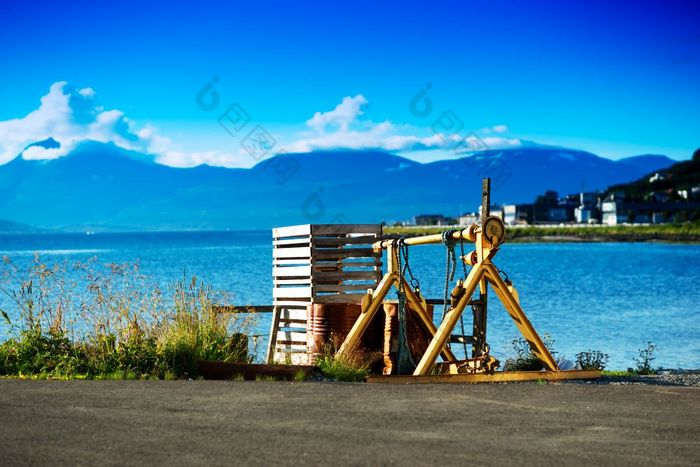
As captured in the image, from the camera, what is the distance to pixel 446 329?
13133 millimetres

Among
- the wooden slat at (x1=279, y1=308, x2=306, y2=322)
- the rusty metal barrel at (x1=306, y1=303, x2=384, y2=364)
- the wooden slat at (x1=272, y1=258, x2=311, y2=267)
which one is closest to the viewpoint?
the rusty metal barrel at (x1=306, y1=303, x2=384, y2=364)

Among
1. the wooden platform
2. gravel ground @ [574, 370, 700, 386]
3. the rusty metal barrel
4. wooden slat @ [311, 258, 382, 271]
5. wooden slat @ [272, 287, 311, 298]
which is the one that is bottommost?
gravel ground @ [574, 370, 700, 386]

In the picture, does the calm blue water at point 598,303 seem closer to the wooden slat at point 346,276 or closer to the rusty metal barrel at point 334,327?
the wooden slat at point 346,276

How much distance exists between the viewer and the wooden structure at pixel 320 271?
16219 millimetres

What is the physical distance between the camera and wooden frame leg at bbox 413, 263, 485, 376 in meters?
13.1

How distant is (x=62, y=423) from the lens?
966 cm

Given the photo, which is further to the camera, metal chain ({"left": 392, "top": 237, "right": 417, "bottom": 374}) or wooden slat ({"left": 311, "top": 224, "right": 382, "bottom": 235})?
wooden slat ({"left": 311, "top": 224, "right": 382, "bottom": 235})

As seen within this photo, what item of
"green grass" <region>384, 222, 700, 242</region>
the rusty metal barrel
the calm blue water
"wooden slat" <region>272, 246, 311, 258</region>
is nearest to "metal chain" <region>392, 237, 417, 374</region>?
the rusty metal barrel

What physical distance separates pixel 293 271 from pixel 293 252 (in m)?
0.30

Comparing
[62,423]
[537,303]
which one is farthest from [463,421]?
[537,303]

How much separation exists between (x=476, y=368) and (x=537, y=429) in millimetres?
3985

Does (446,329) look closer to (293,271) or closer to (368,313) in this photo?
(368,313)

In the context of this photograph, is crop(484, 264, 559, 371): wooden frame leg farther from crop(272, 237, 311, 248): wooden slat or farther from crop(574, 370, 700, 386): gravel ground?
crop(272, 237, 311, 248): wooden slat

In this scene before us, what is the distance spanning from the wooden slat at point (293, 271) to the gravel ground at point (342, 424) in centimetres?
423
